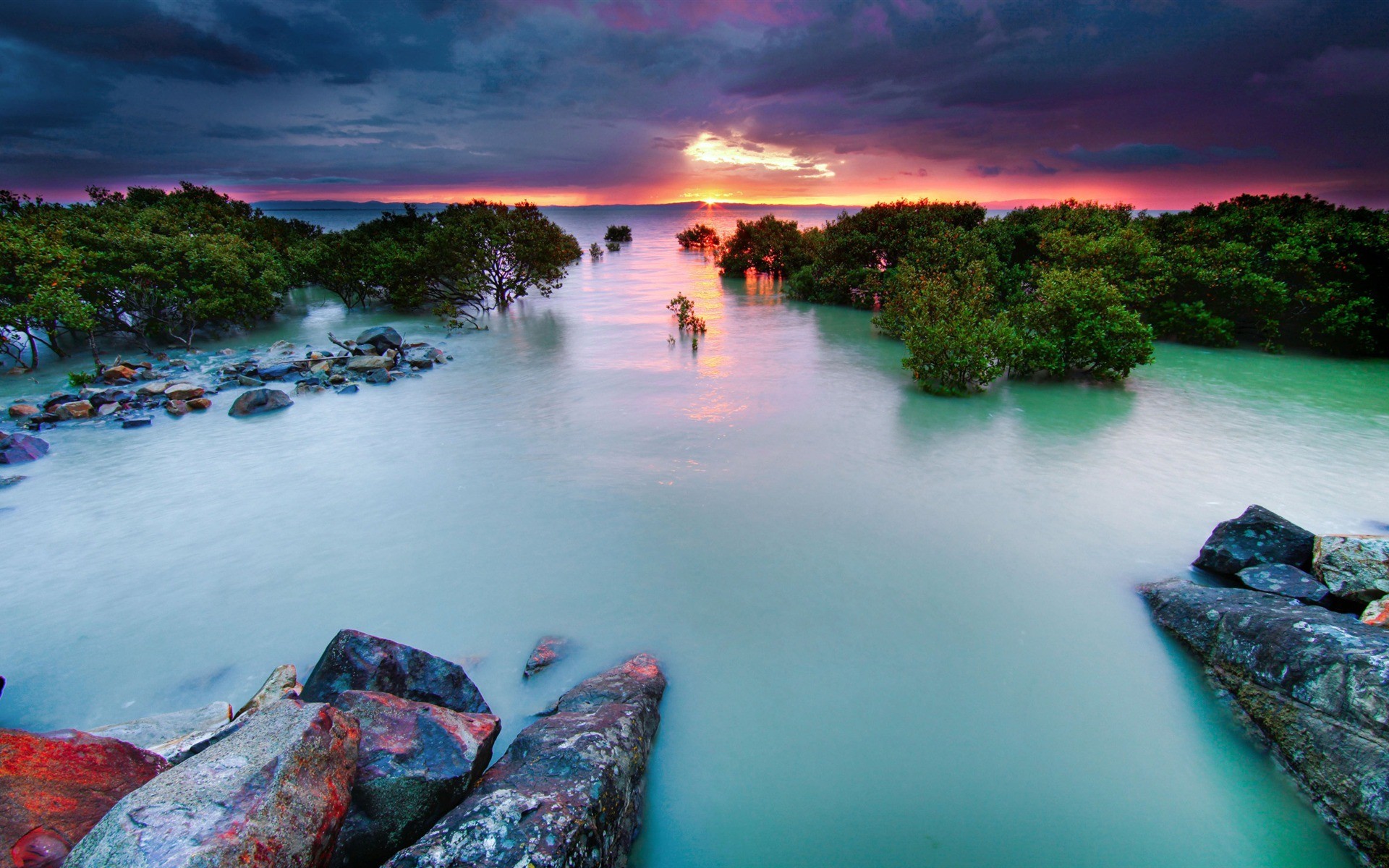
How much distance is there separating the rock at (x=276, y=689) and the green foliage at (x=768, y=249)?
123 feet

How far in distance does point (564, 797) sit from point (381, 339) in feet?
72.0

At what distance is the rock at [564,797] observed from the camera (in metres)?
3.32

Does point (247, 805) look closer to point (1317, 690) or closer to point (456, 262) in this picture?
point (1317, 690)

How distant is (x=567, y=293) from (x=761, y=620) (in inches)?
1344

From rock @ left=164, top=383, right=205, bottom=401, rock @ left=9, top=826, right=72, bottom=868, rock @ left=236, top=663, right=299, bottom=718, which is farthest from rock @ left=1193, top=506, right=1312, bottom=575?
rock @ left=164, top=383, right=205, bottom=401

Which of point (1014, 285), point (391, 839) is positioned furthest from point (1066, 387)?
point (391, 839)

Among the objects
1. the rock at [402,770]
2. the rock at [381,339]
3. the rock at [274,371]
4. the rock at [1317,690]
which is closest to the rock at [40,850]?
the rock at [402,770]

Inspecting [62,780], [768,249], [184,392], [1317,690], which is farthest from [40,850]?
[768,249]

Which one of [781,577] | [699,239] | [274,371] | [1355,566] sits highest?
[699,239]

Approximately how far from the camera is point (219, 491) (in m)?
10.9

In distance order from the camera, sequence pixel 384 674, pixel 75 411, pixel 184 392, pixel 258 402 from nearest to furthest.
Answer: pixel 384 674 < pixel 75 411 < pixel 258 402 < pixel 184 392

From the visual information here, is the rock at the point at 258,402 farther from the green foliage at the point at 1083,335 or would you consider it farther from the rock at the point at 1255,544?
the green foliage at the point at 1083,335

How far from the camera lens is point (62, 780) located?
390 cm

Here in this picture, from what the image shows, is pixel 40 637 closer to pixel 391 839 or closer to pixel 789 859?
pixel 391 839
